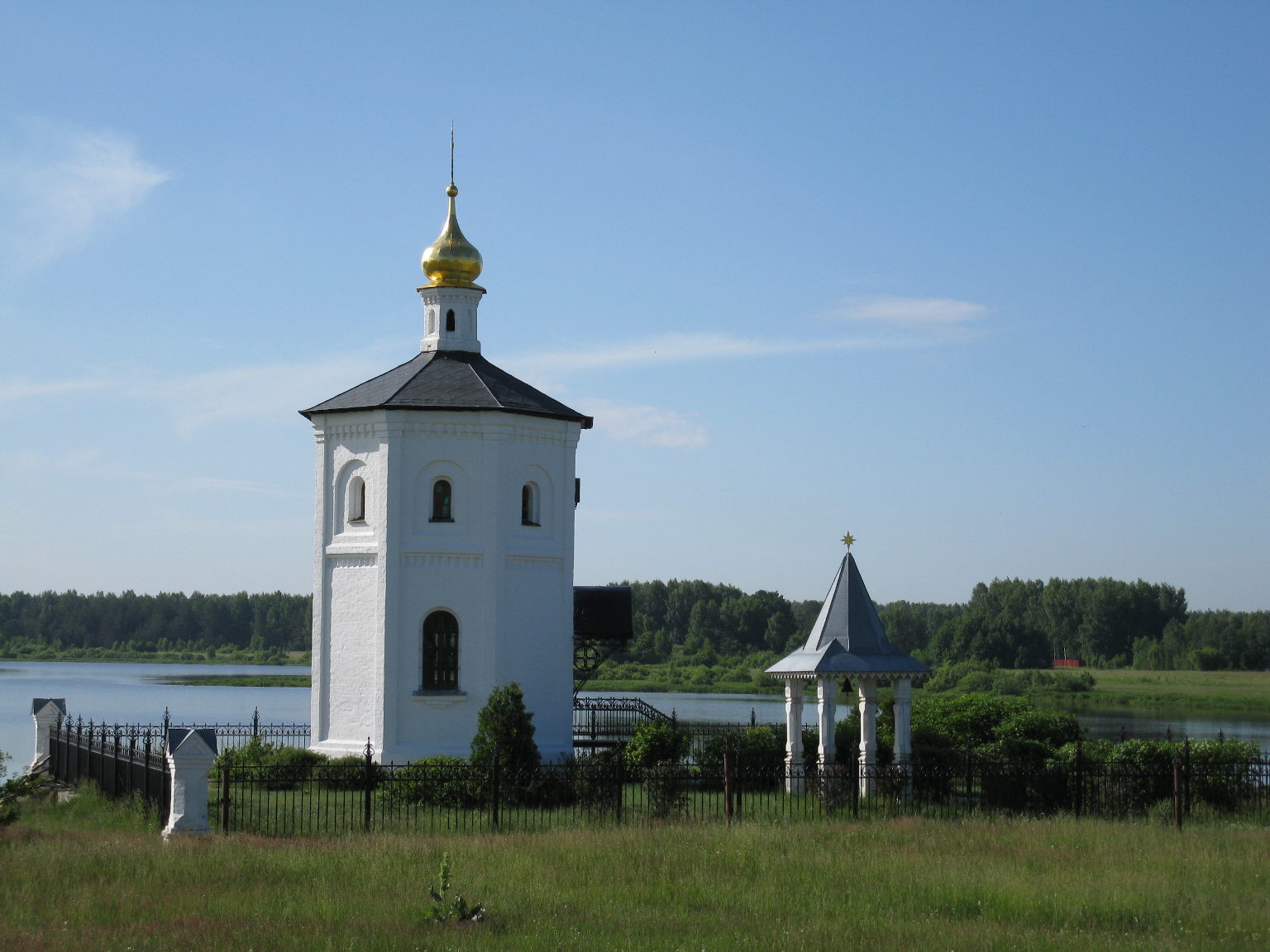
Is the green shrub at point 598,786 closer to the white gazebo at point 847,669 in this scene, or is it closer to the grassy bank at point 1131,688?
the white gazebo at point 847,669

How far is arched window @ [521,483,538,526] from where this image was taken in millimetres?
24828

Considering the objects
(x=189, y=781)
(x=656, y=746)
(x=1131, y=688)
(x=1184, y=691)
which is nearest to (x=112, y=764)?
(x=189, y=781)

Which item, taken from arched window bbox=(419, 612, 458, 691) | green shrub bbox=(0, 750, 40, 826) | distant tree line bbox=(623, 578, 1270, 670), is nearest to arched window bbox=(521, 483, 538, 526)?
arched window bbox=(419, 612, 458, 691)

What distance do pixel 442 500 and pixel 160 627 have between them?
359 ft

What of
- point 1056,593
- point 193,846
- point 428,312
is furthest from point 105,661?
point 193,846

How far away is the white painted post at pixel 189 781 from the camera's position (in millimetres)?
15953

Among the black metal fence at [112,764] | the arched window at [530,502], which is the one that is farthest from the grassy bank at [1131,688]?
the black metal fence at [112,764]

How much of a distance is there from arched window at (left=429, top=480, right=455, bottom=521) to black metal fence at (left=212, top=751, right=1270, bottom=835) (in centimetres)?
516

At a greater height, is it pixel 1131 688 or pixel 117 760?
pixel 117 760

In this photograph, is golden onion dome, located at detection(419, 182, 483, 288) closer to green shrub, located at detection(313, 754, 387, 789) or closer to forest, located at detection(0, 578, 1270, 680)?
green shrub, located at detection(313, 754, 387, 789)

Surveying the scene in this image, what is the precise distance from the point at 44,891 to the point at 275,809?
6777mm

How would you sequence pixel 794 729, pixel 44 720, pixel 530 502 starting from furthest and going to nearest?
pixel 530 502
pixel 44 720
pixel 794 729

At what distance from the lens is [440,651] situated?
23844mm

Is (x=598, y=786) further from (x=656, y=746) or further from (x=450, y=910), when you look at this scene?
(x=450, y=910)
